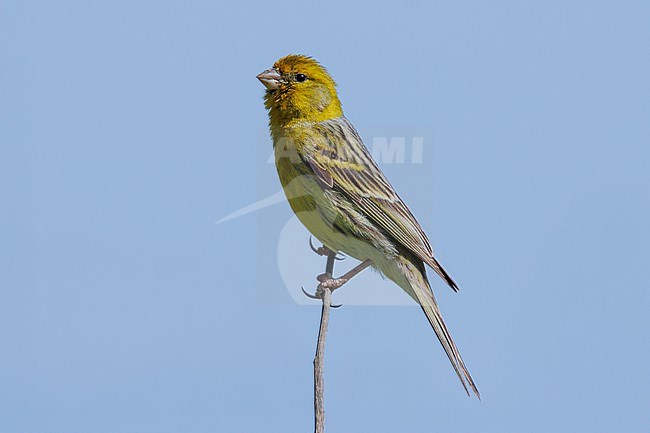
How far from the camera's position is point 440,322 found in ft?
16.6

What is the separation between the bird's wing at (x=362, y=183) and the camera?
5.01 m

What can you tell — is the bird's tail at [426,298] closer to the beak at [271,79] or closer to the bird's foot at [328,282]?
the bird's foot at [328,282]

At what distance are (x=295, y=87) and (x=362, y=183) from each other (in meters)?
0.66

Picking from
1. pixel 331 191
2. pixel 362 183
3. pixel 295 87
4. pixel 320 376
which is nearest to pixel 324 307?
pixel 320 376

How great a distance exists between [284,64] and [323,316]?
157 cm

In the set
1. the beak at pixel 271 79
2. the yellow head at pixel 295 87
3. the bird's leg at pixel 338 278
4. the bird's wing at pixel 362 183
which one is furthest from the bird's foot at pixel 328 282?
the beak at pixel 271 79

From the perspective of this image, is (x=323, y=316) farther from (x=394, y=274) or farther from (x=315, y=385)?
(x=394, y=274)

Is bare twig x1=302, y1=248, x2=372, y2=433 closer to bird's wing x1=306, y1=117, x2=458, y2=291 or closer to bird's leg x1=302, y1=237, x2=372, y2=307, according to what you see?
bird's leg x1=302, y1=237, x2=372, y2=307

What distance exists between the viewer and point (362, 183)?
515 cm

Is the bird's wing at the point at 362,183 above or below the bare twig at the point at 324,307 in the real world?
above

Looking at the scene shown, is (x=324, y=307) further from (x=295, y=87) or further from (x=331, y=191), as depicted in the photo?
(x=295, y=87)

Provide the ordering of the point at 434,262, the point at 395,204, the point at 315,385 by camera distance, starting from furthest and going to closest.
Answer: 1. the point at 395,204
2. the point at 434,262
3. the point at 315,385

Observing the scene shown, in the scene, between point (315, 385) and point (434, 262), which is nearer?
point (315, 385)

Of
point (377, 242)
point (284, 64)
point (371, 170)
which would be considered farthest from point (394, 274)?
point (284, 64)
